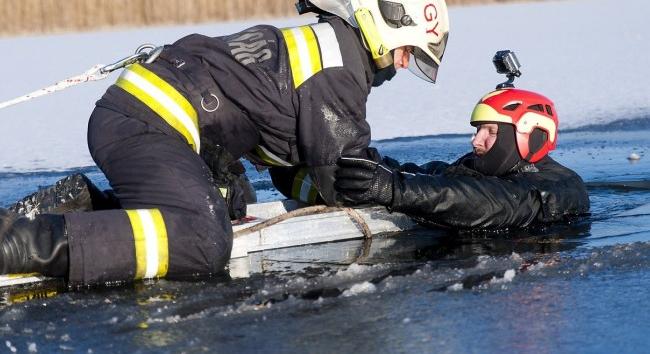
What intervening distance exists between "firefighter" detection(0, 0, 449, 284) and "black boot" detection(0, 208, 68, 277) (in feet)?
0.12

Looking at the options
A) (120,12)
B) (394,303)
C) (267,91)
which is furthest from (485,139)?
(120,12)

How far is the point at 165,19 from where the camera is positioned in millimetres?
22781

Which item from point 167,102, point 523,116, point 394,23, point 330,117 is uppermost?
point 394,23

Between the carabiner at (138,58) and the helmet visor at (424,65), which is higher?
the carabiner at (138,58)

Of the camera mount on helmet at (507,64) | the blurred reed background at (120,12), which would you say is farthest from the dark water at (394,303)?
the blurred reed background at (120,12)

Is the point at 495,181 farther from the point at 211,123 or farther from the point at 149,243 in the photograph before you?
the point at 149,243

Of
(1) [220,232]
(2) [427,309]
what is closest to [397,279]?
(2) [427,309]

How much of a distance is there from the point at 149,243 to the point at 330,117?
1.12 metres

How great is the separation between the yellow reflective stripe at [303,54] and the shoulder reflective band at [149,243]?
1.01m

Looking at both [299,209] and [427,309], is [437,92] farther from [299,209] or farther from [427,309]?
[427,309]

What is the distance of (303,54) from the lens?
580 centimetres

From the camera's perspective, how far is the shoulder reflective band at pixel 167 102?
5.74 m

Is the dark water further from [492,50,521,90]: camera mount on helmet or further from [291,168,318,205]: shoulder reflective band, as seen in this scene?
[492,50,521,90]: camera mount on helmet

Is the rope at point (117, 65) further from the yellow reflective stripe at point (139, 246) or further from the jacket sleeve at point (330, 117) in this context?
the yellow reflective stripe at point (139, 246)
